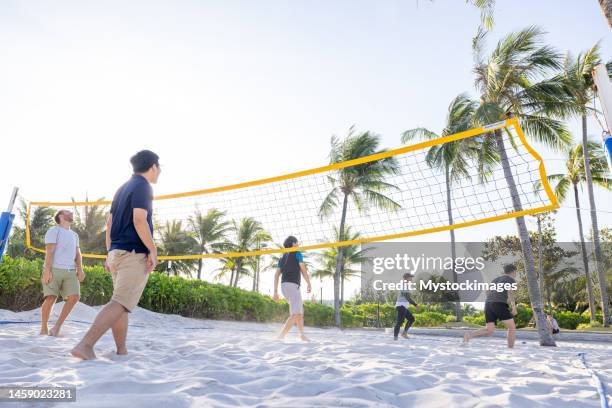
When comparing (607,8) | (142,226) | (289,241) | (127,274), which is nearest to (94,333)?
(127,274)

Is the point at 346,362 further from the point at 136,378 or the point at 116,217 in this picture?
the point at 116,217

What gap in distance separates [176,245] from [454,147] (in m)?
18.2

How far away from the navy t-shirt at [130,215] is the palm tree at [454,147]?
415 inches

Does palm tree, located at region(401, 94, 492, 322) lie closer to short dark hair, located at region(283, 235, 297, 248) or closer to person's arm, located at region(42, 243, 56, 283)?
short dark hair, located at region(283, 235, 297, 248)

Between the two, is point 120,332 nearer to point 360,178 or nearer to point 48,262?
point 48,262

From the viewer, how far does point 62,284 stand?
16.0 feet

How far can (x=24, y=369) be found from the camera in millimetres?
2477

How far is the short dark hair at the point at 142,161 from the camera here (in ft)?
11.0

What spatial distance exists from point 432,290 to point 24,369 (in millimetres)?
35481

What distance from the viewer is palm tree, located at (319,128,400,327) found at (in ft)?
70.6

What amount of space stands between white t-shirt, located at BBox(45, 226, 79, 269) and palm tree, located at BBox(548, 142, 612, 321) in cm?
2214

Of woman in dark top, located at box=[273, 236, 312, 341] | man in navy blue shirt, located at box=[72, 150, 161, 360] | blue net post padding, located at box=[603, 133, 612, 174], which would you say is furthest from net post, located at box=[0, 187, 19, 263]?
blue net post padding, located at box=[603, 133, 612, 174]

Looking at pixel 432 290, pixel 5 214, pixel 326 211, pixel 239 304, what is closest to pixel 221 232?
pixel 326 211

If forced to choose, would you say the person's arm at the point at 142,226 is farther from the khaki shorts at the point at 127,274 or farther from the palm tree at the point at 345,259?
the palm tree at the point at 345,259
